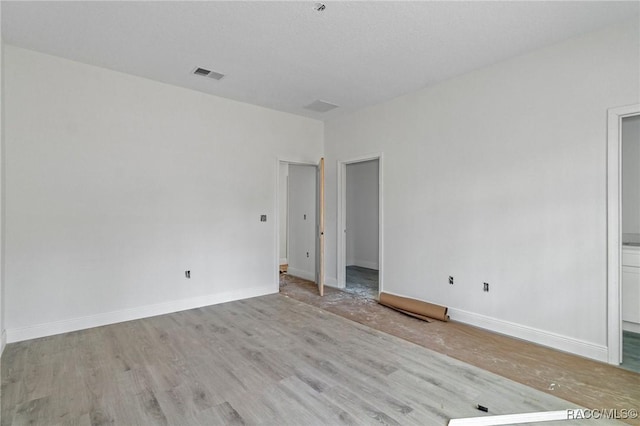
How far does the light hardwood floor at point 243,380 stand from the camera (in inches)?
79.0

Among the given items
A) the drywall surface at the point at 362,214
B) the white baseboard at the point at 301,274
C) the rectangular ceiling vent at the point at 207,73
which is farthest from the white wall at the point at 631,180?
the rectangular ceiling vent at the point at 207,73

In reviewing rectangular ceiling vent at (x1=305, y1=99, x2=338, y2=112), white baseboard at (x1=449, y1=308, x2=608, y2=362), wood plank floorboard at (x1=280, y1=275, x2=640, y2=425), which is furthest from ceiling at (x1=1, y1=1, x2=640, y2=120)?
wood plank floorboard at (x1=280, y1=275, x2=640, y2=425)

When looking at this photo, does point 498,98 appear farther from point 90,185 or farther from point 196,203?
point 90,185

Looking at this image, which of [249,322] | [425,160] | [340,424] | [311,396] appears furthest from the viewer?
[425,160]

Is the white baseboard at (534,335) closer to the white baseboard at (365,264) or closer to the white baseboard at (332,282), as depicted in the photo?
the white baseboard at (332,282)

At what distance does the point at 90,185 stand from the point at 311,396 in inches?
124

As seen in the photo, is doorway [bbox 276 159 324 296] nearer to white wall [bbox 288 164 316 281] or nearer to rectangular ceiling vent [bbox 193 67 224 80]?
white wall [bbox 288 164 316 281]

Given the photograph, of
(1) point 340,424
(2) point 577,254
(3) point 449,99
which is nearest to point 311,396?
(1) point 340,424

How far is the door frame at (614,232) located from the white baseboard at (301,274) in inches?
157

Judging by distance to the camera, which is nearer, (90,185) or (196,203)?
(90,185)

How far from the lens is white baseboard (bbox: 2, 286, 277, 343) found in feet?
10.3

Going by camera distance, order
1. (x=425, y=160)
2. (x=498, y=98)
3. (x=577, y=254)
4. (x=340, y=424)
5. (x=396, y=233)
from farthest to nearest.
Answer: (x=396, y=233) → (x=425, y=160) → (x=498, y=98) → (x=577, y=254) → (x=340, y=424)

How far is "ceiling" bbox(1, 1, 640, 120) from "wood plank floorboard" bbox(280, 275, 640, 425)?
2805 mm

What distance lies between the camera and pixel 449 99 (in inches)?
150
